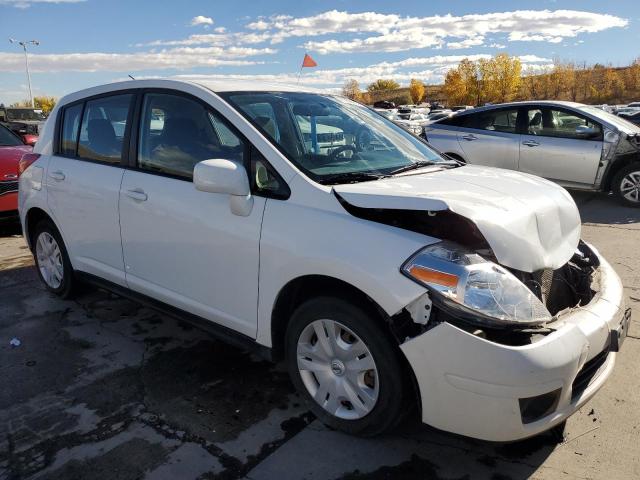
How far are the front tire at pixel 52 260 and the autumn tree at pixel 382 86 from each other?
13269cm

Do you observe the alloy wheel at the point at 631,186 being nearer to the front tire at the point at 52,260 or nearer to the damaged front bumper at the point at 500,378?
the damaged front bumper at the point at 500,378

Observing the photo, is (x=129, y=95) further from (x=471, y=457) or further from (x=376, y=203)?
(x=471, y=457)

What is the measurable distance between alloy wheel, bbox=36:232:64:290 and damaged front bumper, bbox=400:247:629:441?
347cm

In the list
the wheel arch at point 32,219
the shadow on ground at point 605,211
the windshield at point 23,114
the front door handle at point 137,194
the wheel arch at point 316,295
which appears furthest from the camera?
the windshield at point 23,114

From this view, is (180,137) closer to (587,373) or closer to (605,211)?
(587,373)

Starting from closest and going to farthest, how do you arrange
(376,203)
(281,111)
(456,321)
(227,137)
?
1. (456,321)
2. (376,203)
3. (227,137)
4. (281,111)

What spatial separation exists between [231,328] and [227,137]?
108 cm

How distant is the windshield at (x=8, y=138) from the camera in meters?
7.95

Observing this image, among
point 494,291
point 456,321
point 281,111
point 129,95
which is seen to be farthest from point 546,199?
point 129,95

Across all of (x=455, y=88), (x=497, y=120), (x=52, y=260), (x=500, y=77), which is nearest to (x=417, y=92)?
(x=455, y=88)

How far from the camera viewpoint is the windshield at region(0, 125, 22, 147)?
795cm

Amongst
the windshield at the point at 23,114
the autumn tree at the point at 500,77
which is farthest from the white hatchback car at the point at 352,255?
the autumn tree at the point at 500,77

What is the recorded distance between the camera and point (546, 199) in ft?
9.24

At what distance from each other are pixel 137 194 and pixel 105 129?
822 mm
